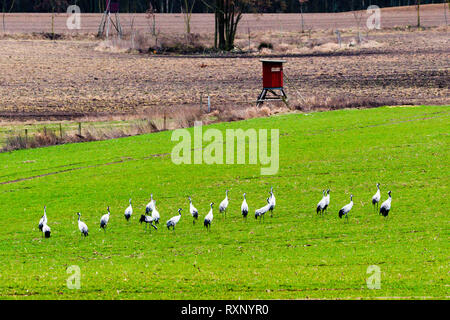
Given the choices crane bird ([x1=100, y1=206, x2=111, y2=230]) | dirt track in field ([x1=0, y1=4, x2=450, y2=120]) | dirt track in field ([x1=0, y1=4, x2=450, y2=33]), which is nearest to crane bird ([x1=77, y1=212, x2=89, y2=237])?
crane bird ([x1=100, y1=206, x2=111, y2=230])

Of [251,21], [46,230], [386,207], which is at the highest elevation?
[251,21]

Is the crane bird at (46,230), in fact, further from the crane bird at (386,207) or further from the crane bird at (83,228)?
the crane bird at (386,207)

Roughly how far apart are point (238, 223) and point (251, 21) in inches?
4303

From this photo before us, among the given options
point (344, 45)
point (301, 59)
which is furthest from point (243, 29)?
point (301, 59)

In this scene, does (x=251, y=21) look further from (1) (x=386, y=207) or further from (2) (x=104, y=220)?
(2) (x=104, y=220)

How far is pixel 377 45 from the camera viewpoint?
9631cm

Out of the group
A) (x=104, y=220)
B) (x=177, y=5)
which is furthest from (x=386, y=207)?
(x=177, y=5)

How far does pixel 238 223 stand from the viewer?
91.2ft

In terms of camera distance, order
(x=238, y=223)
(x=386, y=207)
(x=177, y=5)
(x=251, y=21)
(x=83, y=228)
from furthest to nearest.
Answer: (x=177, y=5) → (x=251, y=21) → (x=238, y=223) → (x=386, y=207) → (x=83, y=228)

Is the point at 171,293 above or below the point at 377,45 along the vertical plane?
below

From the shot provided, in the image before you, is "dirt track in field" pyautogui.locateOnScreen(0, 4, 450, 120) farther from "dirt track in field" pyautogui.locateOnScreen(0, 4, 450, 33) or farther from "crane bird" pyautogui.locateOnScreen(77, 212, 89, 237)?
"crane bird" pyautogui.locateOnScreen(77, 212, 89, 237)

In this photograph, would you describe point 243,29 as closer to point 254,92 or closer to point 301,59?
point 301,59

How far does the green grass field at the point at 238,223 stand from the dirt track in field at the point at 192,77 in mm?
16471

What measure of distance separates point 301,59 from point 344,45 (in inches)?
486
